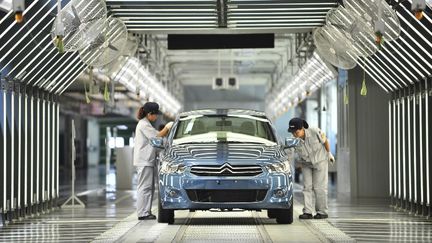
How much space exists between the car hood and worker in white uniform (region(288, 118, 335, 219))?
969 millimetres

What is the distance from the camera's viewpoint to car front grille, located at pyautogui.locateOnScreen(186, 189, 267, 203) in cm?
1298

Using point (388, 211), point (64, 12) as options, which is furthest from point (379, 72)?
point (64, 12)

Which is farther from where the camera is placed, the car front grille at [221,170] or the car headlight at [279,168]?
the car headlight at [279,168]

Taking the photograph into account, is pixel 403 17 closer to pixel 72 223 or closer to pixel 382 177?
pixel 72 223

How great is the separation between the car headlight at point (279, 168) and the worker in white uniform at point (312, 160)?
1.53 metres

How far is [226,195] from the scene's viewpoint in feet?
42.6

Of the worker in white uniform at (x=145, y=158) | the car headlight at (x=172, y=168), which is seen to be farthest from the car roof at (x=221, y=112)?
the car headlight at (x=172, y=168)

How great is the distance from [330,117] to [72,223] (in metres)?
15.3

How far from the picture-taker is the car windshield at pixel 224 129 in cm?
1431

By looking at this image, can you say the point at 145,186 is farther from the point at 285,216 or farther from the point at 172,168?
the point at 285,216

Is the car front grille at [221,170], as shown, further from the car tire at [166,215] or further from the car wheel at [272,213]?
the car wheel at [272,213]

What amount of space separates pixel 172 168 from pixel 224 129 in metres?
1.66

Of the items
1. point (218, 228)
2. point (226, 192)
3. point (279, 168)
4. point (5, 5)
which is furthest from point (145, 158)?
point (5, 5)

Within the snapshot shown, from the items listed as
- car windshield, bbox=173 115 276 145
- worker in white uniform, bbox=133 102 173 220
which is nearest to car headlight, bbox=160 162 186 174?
car windshield, bbox=173 115 276 145
